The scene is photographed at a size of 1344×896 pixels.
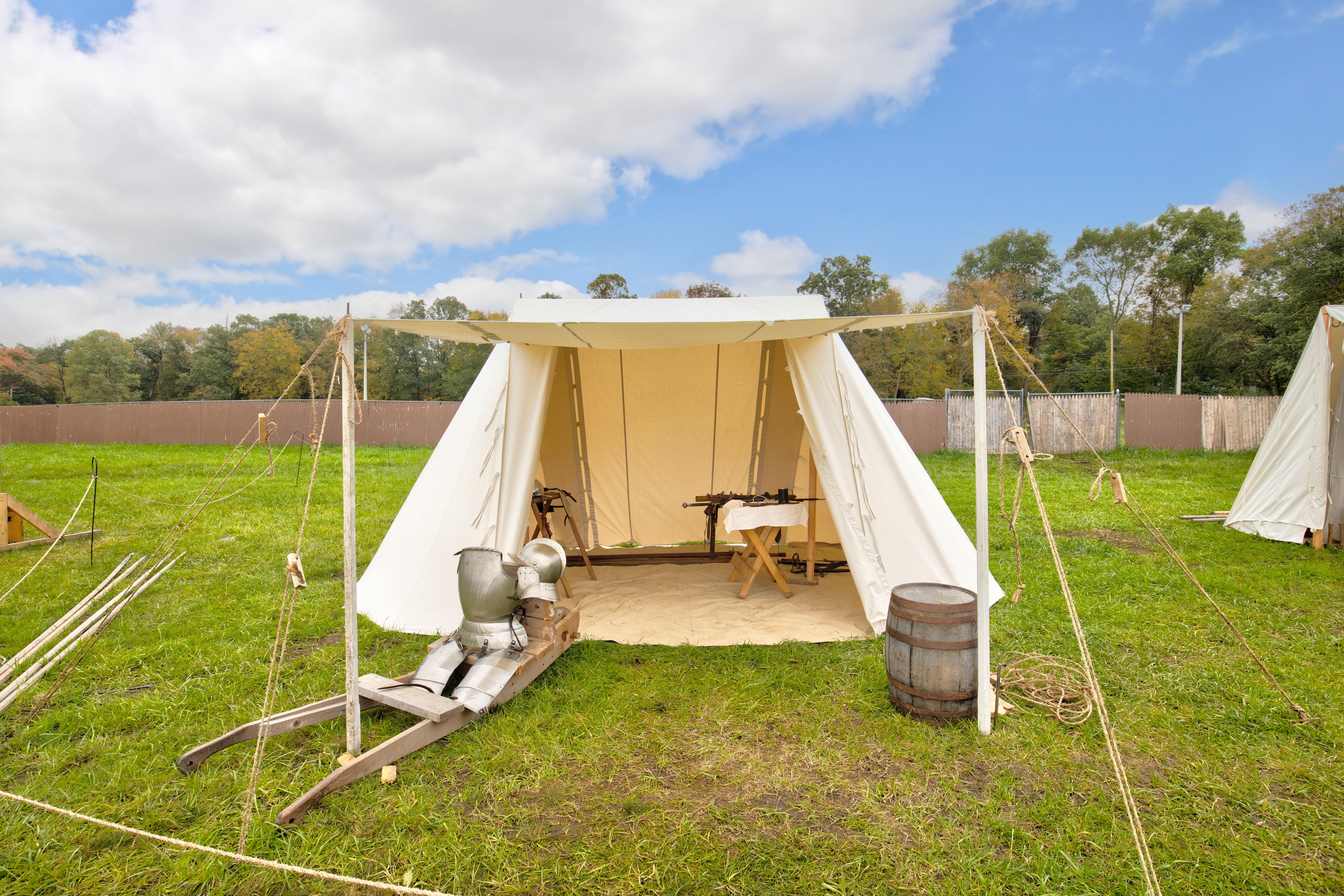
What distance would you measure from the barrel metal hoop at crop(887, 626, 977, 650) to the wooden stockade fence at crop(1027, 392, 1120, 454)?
10.9m

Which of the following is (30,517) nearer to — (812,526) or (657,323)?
(657,323)

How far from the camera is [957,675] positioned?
2469 mm

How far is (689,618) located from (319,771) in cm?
213

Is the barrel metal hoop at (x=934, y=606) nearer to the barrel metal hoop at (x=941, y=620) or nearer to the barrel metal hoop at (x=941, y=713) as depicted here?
the barrel metal hoop at (x=941, y=620)

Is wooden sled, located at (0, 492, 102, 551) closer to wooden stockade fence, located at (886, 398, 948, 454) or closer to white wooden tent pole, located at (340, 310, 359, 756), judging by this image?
white wooden tent pole, located at (340, 310, 359, 756)

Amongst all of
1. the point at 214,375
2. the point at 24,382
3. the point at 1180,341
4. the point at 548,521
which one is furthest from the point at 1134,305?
the point at 24,382

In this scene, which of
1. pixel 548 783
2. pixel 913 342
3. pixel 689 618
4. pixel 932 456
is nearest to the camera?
pixel 548 783

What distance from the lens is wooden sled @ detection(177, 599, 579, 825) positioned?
6.84 feet

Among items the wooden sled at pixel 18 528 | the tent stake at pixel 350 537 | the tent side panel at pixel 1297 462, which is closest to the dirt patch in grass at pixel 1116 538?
the tent side panel at pixel 1297 462

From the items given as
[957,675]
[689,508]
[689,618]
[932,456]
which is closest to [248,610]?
[689,618]

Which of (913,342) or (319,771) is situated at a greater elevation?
(913,342)

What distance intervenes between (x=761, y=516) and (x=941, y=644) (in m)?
1.94

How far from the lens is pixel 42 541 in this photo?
5773mm

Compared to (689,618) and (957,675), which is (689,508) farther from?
(957,675)
